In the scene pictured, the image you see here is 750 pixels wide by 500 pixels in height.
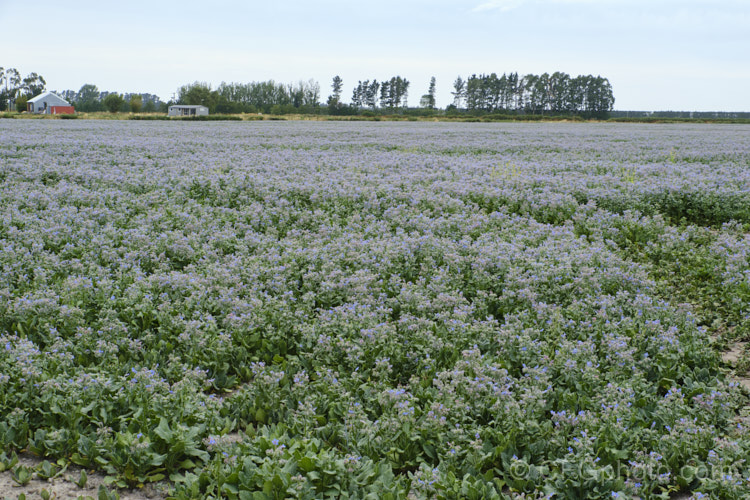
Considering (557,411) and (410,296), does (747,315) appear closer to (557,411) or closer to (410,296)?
(557,411)

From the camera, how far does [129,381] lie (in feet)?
15.1

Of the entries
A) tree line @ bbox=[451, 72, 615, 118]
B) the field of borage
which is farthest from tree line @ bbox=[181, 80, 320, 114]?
the field of borage

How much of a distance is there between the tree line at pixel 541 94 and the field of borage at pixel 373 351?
127597 millimetres

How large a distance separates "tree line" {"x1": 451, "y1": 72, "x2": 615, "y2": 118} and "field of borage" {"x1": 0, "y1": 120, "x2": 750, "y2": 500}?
127597 mm

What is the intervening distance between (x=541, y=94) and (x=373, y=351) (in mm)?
146137

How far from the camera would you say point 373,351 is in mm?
5379

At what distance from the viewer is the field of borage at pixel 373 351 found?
3.82m

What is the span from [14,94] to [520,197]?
5841 inches

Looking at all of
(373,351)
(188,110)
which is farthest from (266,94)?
(373,351)

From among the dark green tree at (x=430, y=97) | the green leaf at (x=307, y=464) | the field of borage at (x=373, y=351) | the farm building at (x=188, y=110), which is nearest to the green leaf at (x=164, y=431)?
the field of borage at (x=373, y=351)

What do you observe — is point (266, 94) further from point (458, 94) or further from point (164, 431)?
point (164, 431)

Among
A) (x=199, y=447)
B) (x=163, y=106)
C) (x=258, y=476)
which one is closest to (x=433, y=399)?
(x=258, y=476)

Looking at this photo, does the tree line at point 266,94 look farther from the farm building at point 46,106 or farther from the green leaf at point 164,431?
the green leaf at point 164,431

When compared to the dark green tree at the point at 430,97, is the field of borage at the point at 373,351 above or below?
below
